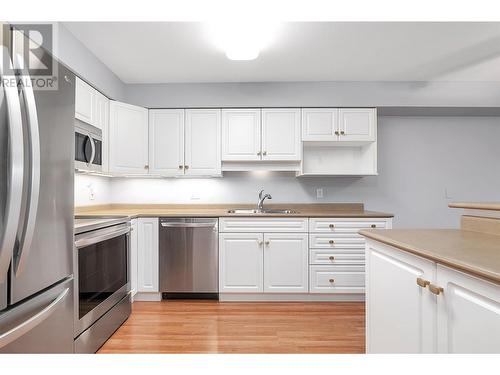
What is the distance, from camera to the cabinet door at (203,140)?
315cm

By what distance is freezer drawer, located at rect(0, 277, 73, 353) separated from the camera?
1103 millimetres

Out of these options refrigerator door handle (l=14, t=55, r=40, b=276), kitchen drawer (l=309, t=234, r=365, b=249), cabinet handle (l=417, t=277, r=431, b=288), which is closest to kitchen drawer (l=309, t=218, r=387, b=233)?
kitchen drawer (l=309, t=234, r=365, b=249)

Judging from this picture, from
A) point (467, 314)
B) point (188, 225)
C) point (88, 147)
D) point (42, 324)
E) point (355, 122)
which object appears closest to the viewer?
point (467, 314)

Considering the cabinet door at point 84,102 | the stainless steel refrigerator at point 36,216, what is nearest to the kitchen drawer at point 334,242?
the stainless steel refrigerator at point 36,216

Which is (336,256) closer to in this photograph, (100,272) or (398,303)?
(398,303)

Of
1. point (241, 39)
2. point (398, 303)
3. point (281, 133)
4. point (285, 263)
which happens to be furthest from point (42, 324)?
point (281, 133)

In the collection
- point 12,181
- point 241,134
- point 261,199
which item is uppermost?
point 241,134

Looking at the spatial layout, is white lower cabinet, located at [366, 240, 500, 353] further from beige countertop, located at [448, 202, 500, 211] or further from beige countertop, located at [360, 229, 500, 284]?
beige countertop, located at [448, 202, 500, 211]

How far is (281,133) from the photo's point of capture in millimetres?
3129

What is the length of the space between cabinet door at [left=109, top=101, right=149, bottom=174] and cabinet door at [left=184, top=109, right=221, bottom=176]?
46 centimetres

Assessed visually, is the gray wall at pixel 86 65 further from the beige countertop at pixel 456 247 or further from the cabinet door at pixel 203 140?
the beige countertop at pixel 456 247

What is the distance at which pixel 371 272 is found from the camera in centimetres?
150

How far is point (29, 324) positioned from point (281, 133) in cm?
256

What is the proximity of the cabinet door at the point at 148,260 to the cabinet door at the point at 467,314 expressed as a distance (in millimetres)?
2422
